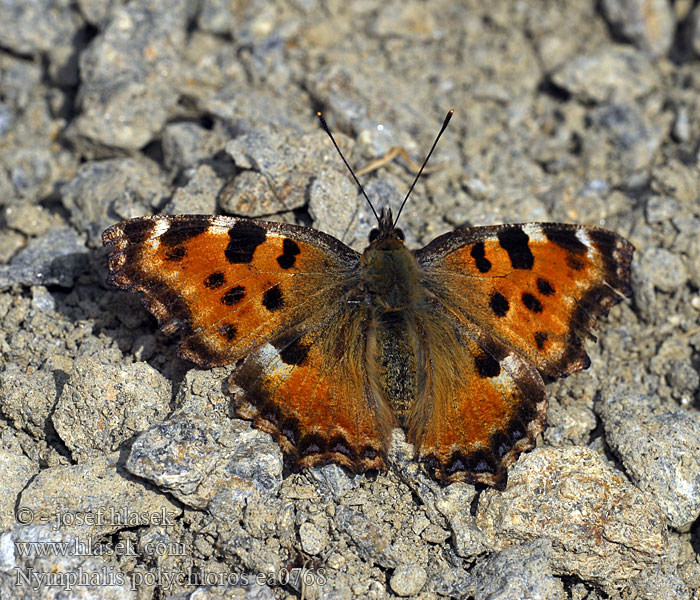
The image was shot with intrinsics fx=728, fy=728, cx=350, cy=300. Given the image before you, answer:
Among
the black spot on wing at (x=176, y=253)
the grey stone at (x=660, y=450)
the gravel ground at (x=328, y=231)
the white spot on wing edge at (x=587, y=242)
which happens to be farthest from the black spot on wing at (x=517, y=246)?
→ the black spot on wing at (x=176, y=253)

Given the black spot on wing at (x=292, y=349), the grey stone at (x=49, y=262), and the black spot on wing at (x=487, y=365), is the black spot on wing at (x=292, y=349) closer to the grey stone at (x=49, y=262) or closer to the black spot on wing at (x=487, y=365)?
the black spot on wing at (x=487, y=365)

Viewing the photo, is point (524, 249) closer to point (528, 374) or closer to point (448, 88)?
point (528, 374)

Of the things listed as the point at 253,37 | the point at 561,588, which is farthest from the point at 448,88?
the point at 561,588

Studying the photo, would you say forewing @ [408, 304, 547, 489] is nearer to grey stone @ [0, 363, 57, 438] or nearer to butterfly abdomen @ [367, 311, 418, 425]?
butterfly abdomen @ [367, 311, 418, 425]

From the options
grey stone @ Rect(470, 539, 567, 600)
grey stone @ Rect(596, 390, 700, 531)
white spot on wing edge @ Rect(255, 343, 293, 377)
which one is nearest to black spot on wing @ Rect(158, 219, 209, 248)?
white spot on wing edge @ Rect(255, 343, 293, 377)

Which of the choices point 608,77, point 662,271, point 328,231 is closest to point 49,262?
point 328,231
